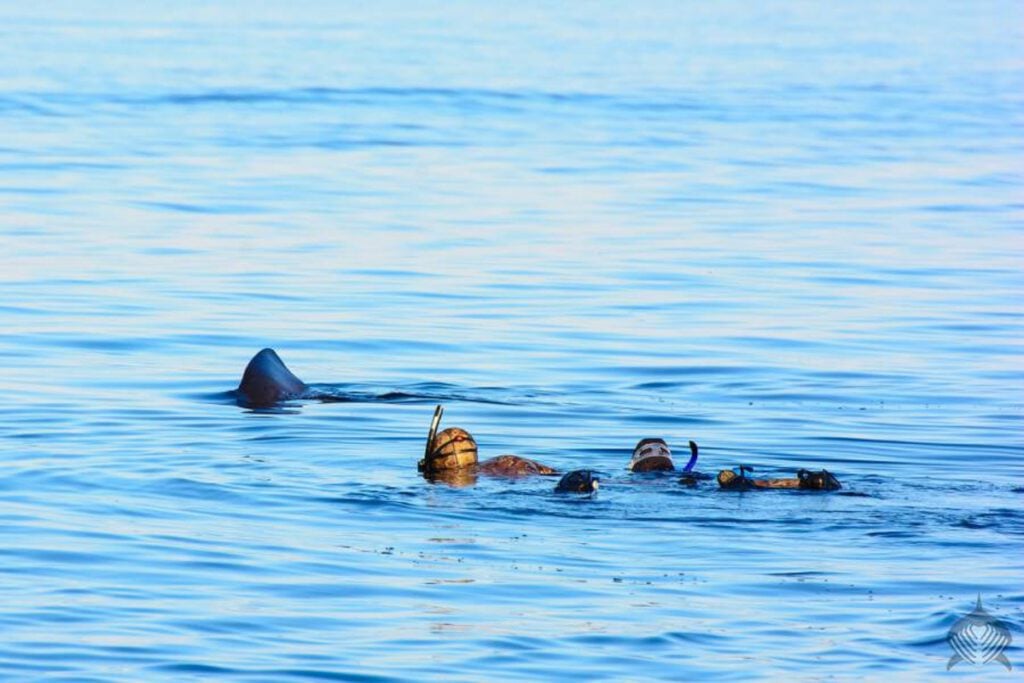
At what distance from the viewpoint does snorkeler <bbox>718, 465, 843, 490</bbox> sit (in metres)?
13.5

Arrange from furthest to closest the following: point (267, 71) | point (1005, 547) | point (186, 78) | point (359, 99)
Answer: point (267, 71), point (186, 78), point (359, 99), point (1005, 547)

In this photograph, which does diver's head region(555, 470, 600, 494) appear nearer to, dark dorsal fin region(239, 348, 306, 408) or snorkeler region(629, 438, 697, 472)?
snorkeler region(629, 438, 697, 472)

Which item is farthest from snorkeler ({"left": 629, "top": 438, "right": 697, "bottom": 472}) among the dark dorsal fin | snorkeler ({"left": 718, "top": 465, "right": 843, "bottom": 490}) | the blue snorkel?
the dark dorsal fin

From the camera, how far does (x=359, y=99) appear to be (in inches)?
2085

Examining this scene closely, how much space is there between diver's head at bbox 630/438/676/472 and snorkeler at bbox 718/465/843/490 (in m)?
0.53

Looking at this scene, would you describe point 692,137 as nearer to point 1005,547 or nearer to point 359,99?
point 359,99

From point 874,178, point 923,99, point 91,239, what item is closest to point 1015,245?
point 874,178

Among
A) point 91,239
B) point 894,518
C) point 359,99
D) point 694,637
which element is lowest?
point 694,637

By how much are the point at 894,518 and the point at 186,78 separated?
1851 inches

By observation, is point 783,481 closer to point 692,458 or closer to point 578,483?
point 692,458

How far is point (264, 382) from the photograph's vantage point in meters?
17.6

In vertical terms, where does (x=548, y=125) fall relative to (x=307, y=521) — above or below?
above

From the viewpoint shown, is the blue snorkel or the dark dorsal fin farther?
the dark dorsal fin

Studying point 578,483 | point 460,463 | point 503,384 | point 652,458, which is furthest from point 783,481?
point 503,384
